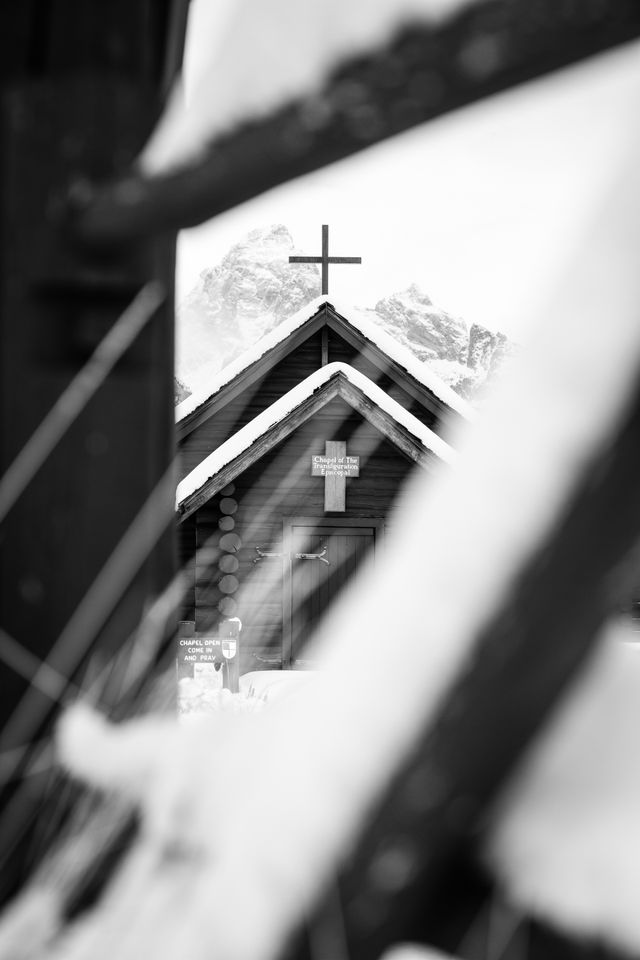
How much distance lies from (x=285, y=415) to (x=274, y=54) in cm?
745

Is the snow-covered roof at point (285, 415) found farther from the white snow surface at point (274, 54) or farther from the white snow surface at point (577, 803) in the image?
the white snow surface at point (577, 803)

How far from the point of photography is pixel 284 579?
864 centimetres

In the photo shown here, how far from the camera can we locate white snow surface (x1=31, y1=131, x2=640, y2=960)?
0.31 metres

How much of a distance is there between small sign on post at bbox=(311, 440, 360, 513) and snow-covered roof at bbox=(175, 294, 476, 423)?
5.70ft

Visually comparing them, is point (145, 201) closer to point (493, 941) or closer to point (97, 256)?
point (97, 256)

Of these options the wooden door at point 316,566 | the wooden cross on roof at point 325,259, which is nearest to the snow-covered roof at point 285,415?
the wooden door at point 316,566

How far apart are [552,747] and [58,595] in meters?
0.42

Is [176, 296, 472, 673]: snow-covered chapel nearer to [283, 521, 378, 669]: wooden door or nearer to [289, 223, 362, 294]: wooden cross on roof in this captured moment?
[283, 521, 378, 669]: wooden door

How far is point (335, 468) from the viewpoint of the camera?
8.51m

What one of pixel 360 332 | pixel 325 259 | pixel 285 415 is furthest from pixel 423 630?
pixel 325 259

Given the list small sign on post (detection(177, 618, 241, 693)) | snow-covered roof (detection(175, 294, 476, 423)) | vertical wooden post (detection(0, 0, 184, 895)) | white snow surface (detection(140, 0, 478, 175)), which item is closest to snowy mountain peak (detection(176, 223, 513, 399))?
snow-covered roof (detection(175, 294, 476, 423))

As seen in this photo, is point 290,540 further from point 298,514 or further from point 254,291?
point 254,291

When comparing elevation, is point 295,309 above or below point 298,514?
above

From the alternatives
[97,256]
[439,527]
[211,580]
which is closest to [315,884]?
[439,527]
